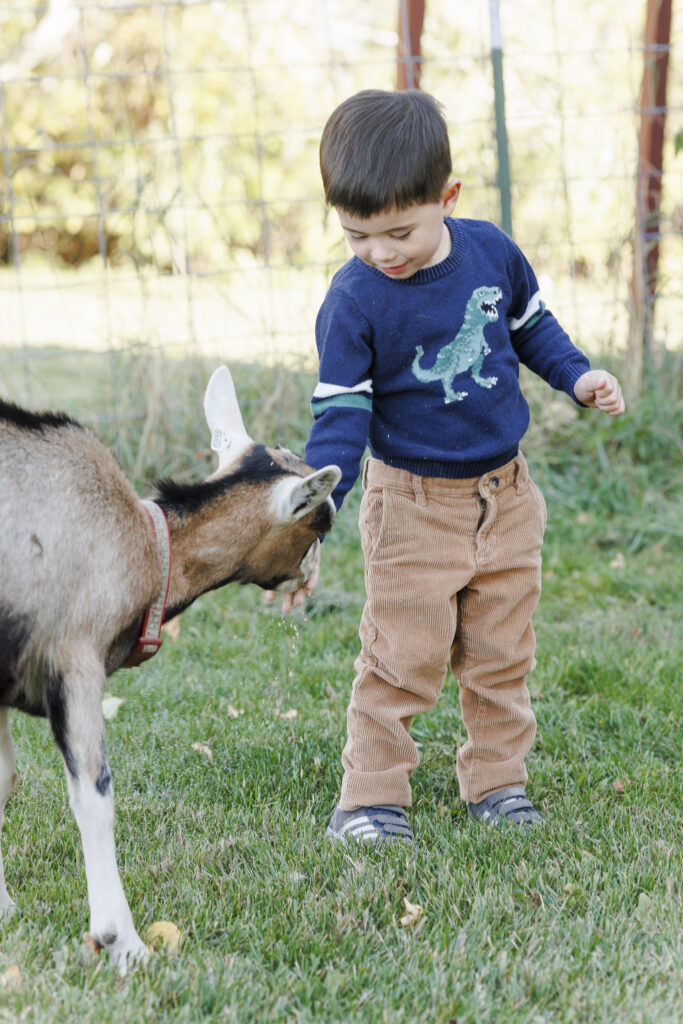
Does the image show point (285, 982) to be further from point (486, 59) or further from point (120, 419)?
point (486, 59)

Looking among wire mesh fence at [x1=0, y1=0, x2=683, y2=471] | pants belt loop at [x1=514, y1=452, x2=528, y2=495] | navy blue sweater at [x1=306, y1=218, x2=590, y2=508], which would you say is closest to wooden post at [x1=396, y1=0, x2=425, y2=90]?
wire mesh fence at [x1=0, y1=0, x2=683, y2=471]

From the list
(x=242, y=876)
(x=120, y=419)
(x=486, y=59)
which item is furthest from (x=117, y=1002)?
(x=486, y=59)

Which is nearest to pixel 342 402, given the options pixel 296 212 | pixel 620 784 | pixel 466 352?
pixel 466 352

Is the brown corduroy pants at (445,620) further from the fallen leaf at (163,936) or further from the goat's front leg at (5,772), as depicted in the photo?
the goat's front leg at (5,772)

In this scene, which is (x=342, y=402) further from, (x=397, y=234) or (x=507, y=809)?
(x=507, y=809)

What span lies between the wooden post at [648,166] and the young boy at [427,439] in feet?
11.4

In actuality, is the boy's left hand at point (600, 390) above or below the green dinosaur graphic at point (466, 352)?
below

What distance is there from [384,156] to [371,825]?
1.77m

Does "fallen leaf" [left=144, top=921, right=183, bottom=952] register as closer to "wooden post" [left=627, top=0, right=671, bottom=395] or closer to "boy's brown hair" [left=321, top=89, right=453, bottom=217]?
"boy's brown hair" [left=321, top=89, right=453, bottom=217]

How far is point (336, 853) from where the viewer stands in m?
2.86

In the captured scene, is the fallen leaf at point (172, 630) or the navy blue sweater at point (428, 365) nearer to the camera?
the navy blue sweater at point (428, 365)

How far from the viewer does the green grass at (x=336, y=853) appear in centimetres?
230

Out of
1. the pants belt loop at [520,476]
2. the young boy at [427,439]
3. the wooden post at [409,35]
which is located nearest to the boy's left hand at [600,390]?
the young boy at [427,439]

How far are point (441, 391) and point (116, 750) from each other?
1.62 metres
